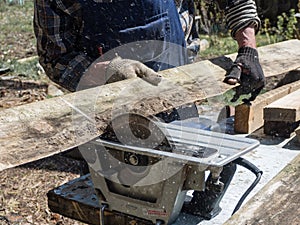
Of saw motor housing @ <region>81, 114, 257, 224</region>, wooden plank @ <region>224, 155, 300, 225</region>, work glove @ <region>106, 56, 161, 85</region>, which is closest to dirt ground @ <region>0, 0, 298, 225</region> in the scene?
work glove @ <region>106, 56, 161, 85</region>

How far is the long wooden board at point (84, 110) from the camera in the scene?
5.70 ft

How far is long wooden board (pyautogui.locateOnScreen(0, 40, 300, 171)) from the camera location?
1737 mm

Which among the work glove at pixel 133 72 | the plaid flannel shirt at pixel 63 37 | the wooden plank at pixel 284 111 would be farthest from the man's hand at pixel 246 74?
the work glove at pixel 133 72

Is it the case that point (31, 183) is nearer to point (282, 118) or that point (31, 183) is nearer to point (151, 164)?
point (282, 118)

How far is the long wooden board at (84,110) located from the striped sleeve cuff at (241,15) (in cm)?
42

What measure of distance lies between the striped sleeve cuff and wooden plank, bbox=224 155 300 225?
1262 mm

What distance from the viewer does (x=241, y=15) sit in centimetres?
285

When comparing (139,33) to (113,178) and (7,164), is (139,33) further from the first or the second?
(7,164)

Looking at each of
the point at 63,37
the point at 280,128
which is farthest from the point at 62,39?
the point at 280,128

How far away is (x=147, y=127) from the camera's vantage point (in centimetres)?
181

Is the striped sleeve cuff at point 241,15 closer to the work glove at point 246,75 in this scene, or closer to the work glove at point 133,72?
the work glove at point 246,75

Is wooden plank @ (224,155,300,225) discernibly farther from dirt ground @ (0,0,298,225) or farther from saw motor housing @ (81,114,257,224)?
dirt ground @ (0,0,298,225)

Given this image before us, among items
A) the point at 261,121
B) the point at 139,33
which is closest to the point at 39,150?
the point at 139,33

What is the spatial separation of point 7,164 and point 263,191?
0.81 metres
